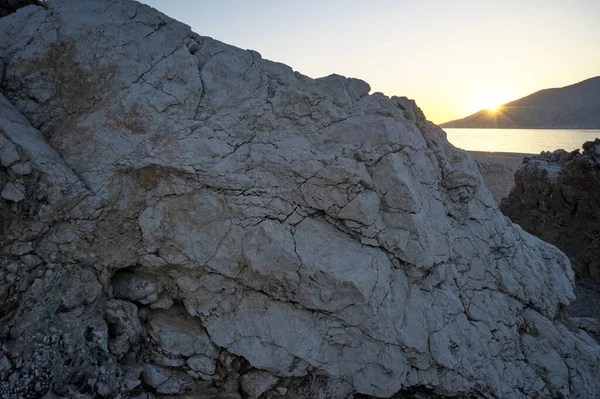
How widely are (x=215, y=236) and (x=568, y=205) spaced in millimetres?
8074

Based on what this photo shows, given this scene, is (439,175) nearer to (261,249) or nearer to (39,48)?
(261,249)

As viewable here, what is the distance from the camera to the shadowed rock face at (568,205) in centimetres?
734

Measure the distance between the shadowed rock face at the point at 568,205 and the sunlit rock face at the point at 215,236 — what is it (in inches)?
181

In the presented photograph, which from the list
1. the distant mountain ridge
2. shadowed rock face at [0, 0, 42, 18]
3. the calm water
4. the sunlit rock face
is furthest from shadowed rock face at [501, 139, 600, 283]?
the distant mountain ridge

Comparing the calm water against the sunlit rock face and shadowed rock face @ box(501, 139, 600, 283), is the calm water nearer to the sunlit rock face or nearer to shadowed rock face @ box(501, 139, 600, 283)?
shadowed rock face @ box(501, 139, 600, 283)

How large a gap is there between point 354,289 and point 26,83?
3688 mm

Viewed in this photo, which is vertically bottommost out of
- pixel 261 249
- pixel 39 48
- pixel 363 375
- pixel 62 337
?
pixel 363 375

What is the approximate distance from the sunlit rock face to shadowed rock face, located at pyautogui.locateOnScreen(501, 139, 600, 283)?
4600mm

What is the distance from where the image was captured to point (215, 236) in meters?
3.36

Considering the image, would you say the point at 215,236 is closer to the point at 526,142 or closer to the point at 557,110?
the point at 526,142

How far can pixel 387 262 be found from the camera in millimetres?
3527

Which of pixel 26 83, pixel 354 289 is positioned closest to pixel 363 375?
pixel 354 289

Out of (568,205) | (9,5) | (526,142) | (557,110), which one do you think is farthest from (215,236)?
(557,110)

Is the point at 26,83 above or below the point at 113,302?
above
